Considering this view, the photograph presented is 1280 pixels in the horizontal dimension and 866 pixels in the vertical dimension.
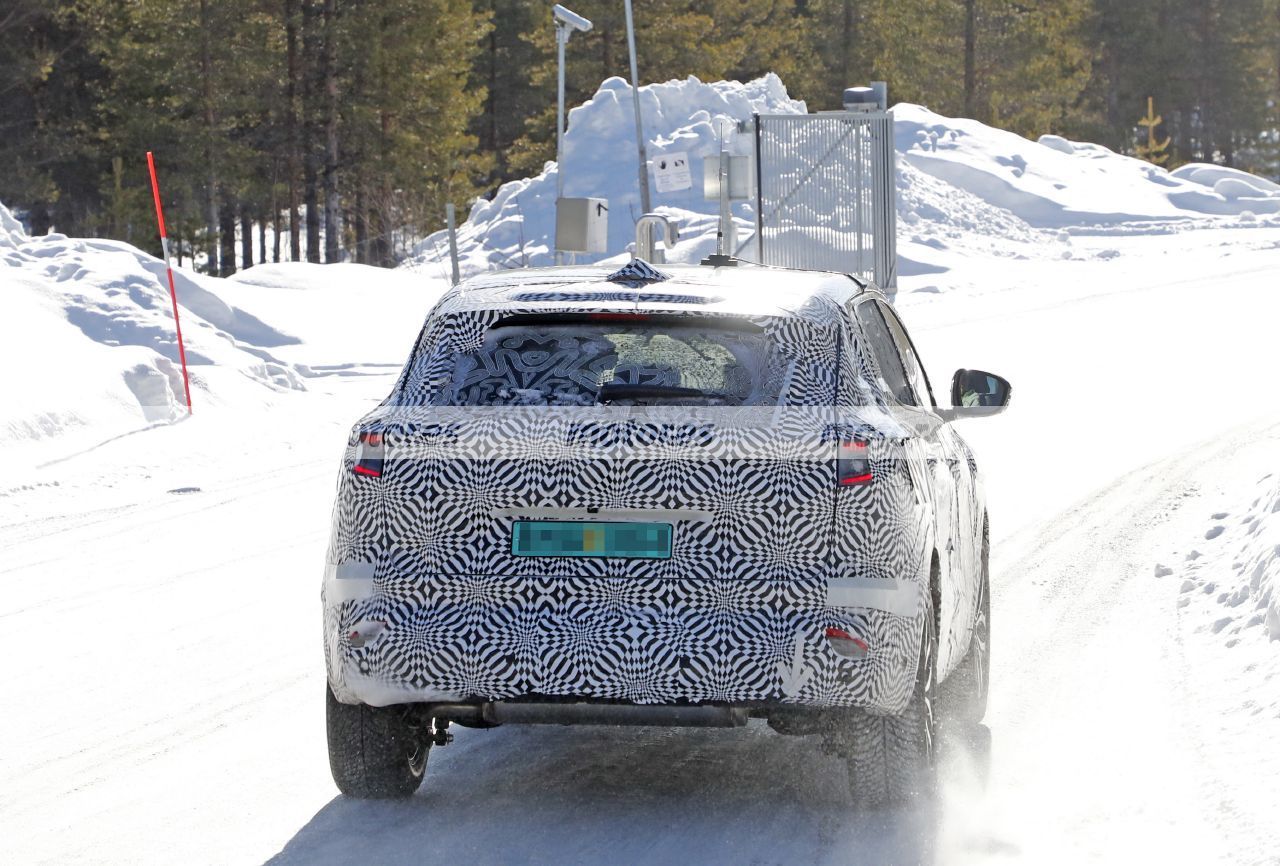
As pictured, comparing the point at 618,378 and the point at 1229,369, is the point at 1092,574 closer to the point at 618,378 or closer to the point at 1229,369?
the point at 618,378

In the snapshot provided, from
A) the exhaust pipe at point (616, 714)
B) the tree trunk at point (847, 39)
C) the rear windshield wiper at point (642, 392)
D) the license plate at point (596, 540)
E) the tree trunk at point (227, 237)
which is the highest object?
the tree trunk at point (847, 39)

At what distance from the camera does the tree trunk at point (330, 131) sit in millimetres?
52566

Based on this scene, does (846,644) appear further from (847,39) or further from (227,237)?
(847,39)

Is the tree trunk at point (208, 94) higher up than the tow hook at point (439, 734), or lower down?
higher up


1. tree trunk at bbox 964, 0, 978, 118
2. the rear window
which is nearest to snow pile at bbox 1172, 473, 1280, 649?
the rear window

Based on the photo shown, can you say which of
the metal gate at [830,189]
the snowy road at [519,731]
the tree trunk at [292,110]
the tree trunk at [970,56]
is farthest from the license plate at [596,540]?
the tree trunk at [970,56]

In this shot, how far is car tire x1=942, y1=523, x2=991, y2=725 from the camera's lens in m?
6.95

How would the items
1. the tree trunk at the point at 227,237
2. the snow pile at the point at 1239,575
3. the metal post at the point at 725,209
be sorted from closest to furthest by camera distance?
the snow pile at the point at 1239,575
the metal post at the point at 725,209
the tree trunk at the point at 227,237

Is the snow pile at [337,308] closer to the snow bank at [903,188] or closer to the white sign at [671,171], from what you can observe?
A: the white sign at [671,171]

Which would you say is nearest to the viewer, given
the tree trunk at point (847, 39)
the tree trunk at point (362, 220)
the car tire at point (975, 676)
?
the car tire at point (975, 676)

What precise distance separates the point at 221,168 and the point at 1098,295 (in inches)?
1164

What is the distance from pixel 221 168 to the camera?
5253 cm

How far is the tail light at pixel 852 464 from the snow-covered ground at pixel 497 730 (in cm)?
103

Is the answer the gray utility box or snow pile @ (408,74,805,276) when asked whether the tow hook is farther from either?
snow pile @ (408,74,805,276)
